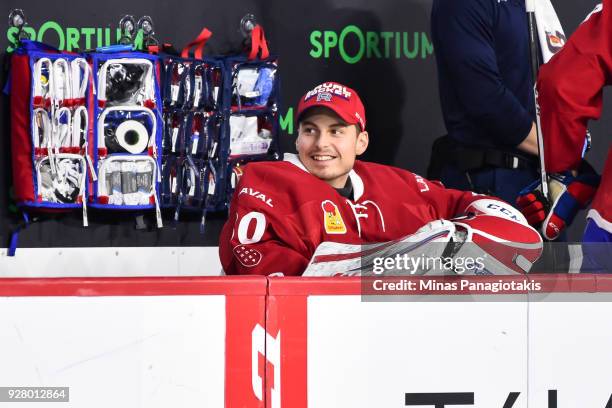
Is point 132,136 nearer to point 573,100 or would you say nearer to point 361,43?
point 361,43

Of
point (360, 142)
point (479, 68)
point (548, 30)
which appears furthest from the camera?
point (548, 30)

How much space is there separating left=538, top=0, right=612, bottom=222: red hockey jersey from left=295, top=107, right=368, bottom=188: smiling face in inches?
28.2

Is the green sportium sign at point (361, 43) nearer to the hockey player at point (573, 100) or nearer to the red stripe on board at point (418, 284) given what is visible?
the hockey player at point (573, 100)

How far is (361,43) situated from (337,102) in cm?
137

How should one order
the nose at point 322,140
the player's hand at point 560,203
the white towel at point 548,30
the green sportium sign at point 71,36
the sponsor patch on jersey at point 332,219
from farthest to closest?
the green sportium sign at point 71,36, the white towel at point 548,30, the player's hand at point 560,203, the nose at point 322,140, the sponsor patch on jersey at point 332,219

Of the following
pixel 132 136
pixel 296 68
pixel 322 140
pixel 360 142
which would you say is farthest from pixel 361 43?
pixel 322 140

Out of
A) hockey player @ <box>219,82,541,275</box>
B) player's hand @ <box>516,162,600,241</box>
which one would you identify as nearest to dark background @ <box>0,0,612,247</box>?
player's hand @ <box>516,162,600,241</box>

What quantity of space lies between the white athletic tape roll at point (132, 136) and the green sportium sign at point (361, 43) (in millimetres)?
866

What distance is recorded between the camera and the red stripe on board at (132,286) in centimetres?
238

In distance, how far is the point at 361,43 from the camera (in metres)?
4.67

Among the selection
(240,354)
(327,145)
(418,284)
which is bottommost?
(240,354)

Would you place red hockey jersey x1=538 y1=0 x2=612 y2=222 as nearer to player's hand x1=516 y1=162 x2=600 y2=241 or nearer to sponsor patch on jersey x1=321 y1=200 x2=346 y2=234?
player's hand x1=516 y1=162 x2=600 y2=241

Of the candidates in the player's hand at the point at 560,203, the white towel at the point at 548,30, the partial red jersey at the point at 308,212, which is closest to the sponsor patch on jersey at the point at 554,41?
the white towel at the point at 548,30

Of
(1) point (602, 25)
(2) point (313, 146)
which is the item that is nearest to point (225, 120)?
(2) point (313, 146)
